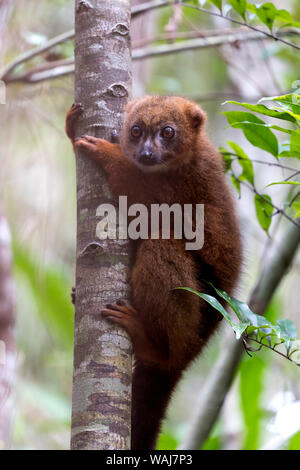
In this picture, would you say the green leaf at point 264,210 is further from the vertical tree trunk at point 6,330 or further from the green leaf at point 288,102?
the vertical tree trunk at point 6,330

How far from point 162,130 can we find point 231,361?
73.2 inches

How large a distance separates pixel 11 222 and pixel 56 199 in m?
0.69

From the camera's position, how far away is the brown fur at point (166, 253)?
11.5 ft

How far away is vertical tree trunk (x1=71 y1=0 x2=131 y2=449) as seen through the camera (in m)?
2.79

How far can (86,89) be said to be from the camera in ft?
11.2

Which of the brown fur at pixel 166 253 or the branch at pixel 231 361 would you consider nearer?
the brown fur at pixel 166 253

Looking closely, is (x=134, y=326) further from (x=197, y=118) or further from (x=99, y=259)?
(x=197, y=118)

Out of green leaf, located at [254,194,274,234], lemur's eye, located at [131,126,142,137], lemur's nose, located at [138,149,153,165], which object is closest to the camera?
green leaf, located at [254,194,274,234]

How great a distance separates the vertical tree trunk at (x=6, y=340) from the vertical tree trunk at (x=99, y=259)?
2183 mm

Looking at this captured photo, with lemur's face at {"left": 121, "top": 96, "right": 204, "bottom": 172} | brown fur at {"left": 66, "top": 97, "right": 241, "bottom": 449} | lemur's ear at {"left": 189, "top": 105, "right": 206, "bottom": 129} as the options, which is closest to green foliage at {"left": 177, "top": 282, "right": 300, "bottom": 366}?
brown fur at {"left": 66, "top": 97, "right": 241, "bottom": 449}

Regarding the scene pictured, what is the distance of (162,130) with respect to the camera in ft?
15.2

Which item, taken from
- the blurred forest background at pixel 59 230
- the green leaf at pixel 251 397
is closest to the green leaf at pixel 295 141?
the blurred forest background at pixel 59 230

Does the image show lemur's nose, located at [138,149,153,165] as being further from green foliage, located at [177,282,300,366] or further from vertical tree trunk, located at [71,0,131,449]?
green foliage, located at [177,282,300,366]
